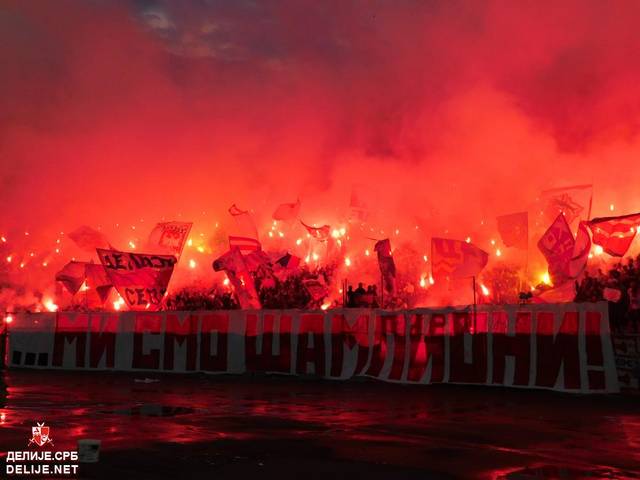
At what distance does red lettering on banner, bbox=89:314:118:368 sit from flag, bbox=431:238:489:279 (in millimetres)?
10002

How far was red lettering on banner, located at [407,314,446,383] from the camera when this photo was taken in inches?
709

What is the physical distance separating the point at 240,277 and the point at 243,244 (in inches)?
63.5

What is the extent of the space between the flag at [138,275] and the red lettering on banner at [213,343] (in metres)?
5.16

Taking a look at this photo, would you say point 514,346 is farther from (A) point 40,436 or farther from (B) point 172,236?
(B) point 172,236

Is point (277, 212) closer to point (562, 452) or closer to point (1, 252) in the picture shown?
point (1, 252)

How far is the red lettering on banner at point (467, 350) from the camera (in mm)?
17312

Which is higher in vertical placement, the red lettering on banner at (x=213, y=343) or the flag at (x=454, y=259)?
the flag at (x=454, y=259)

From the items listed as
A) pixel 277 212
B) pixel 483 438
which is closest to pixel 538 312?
pixel 483 438

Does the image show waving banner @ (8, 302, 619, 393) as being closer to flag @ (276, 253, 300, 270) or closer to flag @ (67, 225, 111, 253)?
flag @ (276, 253, 300, 270)

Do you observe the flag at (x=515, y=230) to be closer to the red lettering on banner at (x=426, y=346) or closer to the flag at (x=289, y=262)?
the flag at (x=289, y=262)

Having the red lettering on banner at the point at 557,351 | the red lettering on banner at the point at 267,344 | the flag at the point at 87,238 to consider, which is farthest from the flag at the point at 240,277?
the red lettering on banner at the point at 557,351

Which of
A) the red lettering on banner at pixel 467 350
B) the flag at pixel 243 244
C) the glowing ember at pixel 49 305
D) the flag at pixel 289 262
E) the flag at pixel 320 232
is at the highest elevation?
the flag at pixel 320 232

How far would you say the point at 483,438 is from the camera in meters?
9.81

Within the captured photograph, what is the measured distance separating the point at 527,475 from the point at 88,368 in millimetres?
18423
